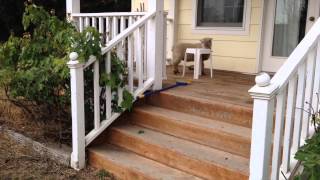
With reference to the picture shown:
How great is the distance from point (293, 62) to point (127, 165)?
169 centimetres

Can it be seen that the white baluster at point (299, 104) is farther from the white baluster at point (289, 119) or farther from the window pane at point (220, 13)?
the window pane at point (220, 13)

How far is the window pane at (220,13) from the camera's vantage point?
18.2 feet

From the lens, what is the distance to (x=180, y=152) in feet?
9.83

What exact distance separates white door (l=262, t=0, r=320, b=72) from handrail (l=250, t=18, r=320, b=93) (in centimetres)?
263

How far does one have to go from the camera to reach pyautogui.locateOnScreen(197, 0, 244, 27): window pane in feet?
18.2

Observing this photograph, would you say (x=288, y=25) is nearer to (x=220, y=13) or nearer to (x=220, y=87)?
(x=220, y=13)

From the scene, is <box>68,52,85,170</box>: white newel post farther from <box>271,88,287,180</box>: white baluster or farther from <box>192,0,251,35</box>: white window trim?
<box>192,0,251,35</box>: white window trim

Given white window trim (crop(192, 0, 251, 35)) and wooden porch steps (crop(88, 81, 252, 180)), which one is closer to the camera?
wooden porch steps (crop(88, 81, 252, 180))

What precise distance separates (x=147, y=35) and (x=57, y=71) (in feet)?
3.51

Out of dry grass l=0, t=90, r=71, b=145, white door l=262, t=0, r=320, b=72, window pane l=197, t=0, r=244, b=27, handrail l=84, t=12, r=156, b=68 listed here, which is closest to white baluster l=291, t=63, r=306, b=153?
handrail l=84, t=12, r=156, b=68

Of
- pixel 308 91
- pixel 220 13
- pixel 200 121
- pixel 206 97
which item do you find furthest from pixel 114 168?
pixel 220 13

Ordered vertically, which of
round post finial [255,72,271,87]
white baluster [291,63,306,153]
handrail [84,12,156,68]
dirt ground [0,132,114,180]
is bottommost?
dirt ground [0,132,114,180]

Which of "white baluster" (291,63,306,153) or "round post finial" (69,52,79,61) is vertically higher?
"round post finial" (69,52,79,61)

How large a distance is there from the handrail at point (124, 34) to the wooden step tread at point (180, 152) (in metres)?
0.82
